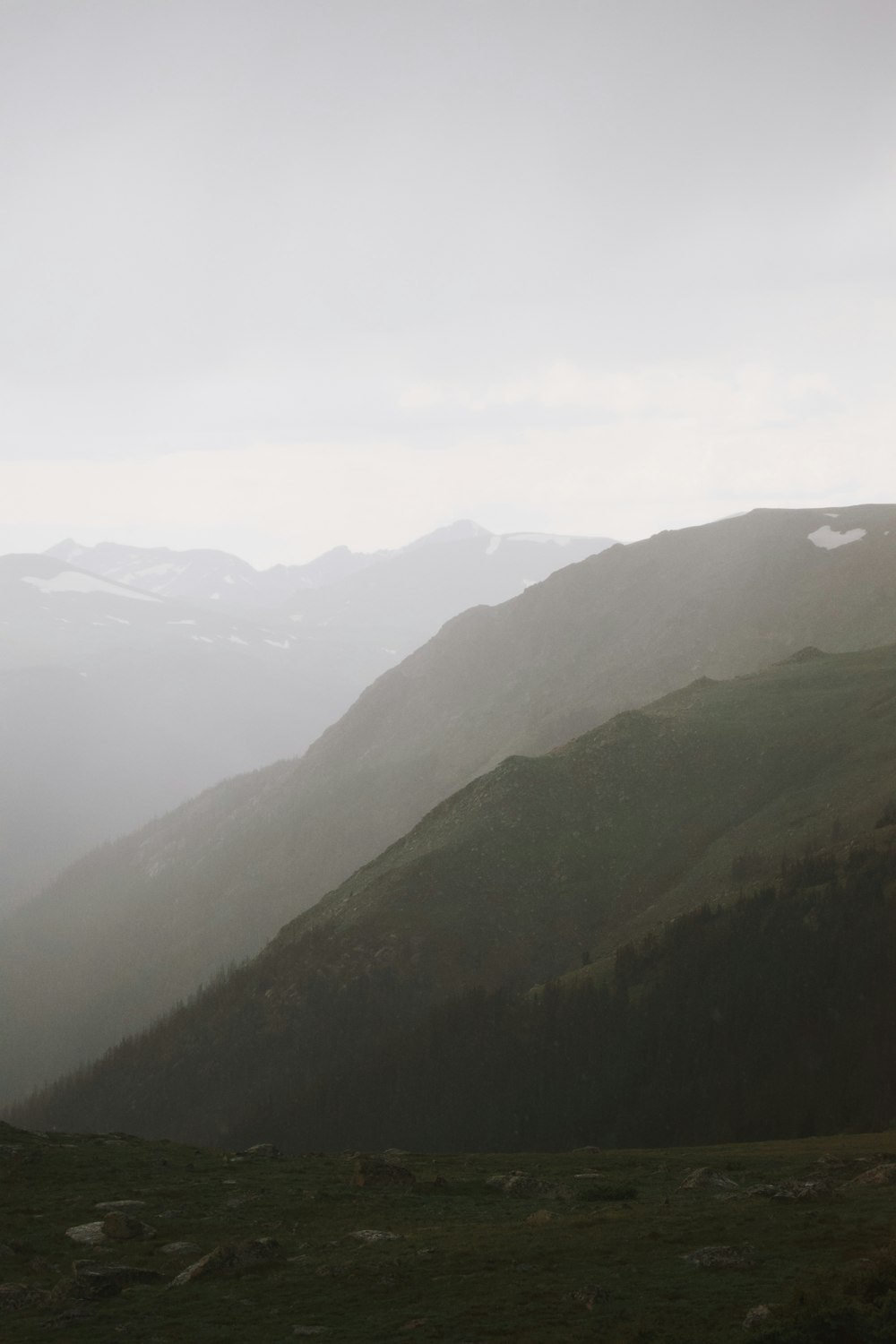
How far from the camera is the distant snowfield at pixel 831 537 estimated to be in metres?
186

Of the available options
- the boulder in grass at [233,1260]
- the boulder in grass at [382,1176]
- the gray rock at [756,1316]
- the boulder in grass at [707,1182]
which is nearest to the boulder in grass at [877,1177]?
the boulder in grass at [707,1182]

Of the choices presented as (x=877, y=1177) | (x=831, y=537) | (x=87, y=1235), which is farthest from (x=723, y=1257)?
(x=831, y=537)

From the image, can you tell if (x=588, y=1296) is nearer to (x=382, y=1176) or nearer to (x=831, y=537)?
(x=382, y=1176)

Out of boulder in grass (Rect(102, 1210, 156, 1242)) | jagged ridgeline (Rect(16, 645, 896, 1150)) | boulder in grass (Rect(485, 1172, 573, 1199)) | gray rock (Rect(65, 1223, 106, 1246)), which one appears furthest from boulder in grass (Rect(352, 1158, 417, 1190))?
jagged ridgeline (Rect(16, 645, 896, 1150))

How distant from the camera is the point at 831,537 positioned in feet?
624

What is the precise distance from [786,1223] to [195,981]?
17629cm

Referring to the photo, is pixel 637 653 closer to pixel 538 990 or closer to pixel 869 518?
pixel 869 518

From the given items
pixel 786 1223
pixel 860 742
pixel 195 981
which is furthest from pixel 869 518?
pixel 786 1223

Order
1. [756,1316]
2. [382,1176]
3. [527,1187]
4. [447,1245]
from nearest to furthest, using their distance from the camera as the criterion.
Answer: [756,1316]
[447,1245]
[527,1187]
[382,1176]

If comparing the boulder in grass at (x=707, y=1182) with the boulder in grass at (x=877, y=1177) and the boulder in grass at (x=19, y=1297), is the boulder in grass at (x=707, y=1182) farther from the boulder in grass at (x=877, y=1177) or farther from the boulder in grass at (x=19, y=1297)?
the boulder in grass at (x=19, y=1297)

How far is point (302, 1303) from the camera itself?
2502 centimetres

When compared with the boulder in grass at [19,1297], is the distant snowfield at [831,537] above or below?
above

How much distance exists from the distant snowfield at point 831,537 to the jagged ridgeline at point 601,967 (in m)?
69.3

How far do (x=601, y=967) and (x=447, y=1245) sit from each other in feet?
167
